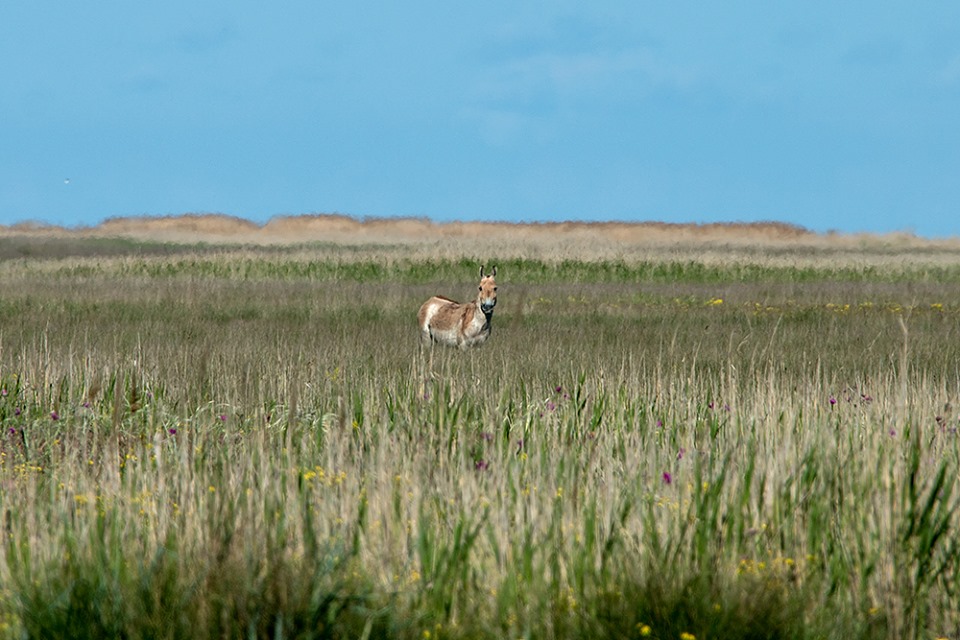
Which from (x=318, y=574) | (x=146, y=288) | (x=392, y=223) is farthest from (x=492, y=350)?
(x=392, y=223)

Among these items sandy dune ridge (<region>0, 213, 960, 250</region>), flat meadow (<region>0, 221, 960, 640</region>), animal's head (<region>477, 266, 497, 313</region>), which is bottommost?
flat meadow (<region>0, 221, 960, 640</region>)

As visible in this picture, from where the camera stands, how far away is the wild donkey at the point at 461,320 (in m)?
13.5

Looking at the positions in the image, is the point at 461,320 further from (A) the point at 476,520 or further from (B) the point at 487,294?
(A) the point at 476,520

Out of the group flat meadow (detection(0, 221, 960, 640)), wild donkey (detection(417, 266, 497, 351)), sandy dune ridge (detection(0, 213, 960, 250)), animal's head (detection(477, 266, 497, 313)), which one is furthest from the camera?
sandy dune ridge (detection(0, 213, 960, 250))

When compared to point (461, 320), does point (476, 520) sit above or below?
below

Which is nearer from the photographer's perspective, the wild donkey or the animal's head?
the animal's head

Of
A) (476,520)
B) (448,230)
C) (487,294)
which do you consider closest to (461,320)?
(487,294)

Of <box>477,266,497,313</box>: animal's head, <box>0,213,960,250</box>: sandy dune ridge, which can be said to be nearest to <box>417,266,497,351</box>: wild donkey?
<box>477,266,497,313</box>: animal's head

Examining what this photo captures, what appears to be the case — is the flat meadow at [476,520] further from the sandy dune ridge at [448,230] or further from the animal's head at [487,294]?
the sandy dune ridge at [448,230]

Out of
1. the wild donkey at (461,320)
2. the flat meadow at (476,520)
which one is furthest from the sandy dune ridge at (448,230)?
the flat meadow at (476,520)

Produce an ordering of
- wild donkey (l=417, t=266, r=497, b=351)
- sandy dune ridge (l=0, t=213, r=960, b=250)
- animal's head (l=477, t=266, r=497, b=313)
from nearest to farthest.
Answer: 1. animal's head (l=477, t=266, r=497, b=313)
2. wild donkey (l=417, t=266, r=497, b=351)
3. sandy dune ridge (l=0, t=213, r=960, b=250)

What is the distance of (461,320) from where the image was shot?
1426cm

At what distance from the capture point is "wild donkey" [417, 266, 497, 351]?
13.5 metres

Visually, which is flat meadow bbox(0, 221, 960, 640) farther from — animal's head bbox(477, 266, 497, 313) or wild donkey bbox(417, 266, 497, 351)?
wild donkey bbox(417, 266, 497, 351)
